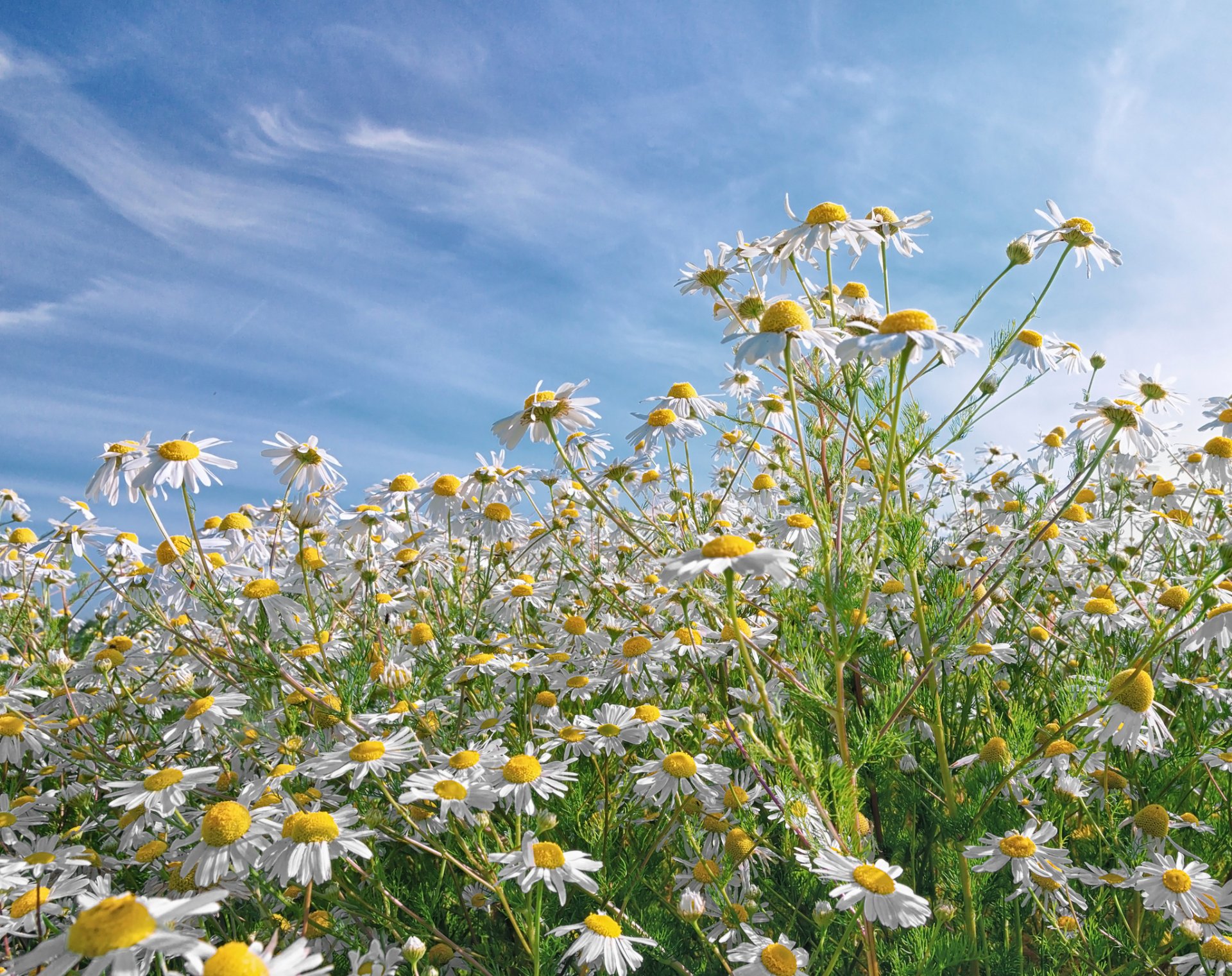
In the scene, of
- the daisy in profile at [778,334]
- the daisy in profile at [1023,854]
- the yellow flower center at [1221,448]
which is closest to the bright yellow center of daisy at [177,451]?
the daisy in profile at [778,334]

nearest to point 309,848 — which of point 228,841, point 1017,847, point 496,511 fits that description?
point 228,841

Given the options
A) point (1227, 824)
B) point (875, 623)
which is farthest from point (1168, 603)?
point (875, 623)

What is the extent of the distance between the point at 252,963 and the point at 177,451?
243cm

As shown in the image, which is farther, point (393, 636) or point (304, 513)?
point (393, 636)

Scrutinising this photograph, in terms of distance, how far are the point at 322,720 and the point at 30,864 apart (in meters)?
1.04

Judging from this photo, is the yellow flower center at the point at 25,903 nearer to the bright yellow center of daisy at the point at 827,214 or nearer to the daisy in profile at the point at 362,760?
the daisy in profile at the point at 362,760

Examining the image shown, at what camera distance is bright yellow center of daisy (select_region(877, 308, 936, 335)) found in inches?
A: 80.9

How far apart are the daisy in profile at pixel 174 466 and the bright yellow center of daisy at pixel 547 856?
202 cm

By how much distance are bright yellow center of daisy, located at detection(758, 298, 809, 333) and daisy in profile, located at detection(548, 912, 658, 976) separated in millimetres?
1767

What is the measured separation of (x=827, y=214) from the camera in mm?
3023

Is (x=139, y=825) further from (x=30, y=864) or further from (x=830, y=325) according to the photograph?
(x=830, y=325)

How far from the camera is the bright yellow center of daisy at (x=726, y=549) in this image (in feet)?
6.08

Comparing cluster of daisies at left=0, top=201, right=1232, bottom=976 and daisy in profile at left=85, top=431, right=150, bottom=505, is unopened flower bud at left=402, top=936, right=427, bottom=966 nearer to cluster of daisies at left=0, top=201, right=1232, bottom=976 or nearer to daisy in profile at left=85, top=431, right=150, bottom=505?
cluster of daisies at left=0, top=201, right=1232, bottom=976

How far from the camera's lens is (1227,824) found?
3064 millimetres
